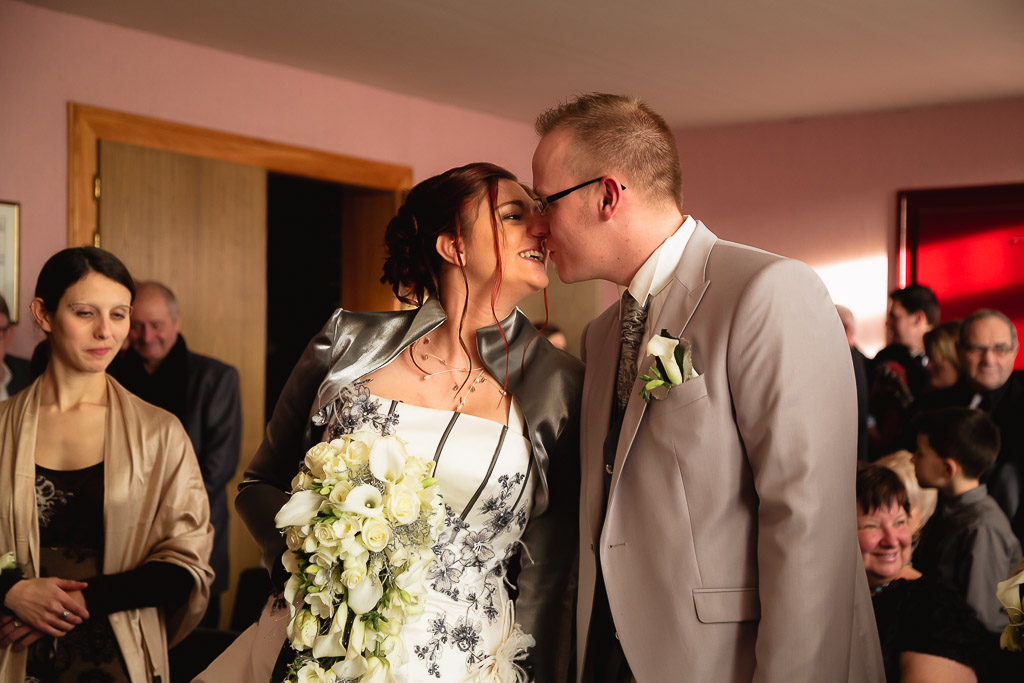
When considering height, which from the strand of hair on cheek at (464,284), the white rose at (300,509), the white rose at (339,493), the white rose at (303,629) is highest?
the strand of hair on cheek at (464,284)

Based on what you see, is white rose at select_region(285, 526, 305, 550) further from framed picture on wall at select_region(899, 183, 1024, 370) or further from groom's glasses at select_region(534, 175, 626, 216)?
framed picture on wall at select_region(899, 183, 1024, 370)

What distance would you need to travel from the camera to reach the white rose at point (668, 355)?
1.76m

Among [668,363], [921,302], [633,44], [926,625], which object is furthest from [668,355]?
[921,302]

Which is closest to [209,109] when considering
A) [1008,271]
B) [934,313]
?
[934,313]

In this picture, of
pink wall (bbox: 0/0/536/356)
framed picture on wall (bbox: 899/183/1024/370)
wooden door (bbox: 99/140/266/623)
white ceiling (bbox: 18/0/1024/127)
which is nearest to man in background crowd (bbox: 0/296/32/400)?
pink wall (bbox: 0/0/536/356)

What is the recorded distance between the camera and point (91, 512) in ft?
8.28

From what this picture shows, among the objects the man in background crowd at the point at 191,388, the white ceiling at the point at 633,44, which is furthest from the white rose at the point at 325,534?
the white ceiling at the point at 633,44

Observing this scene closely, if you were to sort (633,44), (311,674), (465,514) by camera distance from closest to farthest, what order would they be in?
(311,674) < (465,514) < (633,44)

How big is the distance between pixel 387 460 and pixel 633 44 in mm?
4404

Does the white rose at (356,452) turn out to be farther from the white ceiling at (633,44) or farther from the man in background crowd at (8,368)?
the white ceiling at (633,44)

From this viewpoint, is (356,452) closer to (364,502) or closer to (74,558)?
(364,502)

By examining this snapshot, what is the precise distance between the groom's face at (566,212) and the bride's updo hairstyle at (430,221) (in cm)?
21

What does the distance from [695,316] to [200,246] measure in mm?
4284

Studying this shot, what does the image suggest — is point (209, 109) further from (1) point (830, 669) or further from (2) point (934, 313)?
(1) point (830, 669)
